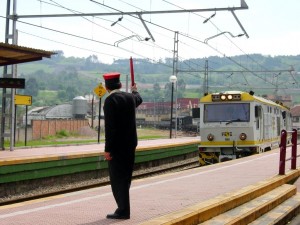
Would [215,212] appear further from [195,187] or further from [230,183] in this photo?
[230,183]

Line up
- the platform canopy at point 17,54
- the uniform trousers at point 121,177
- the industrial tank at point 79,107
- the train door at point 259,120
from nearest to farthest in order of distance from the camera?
1. the uniform trousers at point 121,177
2. the platform canopy at point 17,54
3. the train door at point 259,120
4. the industrial tank at point 79,107

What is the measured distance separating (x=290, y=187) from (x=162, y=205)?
4.66m

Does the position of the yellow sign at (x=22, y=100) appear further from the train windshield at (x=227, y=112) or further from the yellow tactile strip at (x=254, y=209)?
the yellow tactile strip at (x=254, y=209)

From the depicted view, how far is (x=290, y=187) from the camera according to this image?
456 inches

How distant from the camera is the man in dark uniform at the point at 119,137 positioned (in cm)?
648

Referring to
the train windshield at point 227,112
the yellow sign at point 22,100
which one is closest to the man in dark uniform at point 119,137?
the train windshield at point 227,112

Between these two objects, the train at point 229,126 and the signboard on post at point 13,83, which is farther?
the train at point 229,126

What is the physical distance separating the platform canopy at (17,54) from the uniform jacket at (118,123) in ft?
22.8

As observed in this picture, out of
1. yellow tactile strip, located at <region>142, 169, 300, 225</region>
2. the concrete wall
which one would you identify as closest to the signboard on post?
yellow tactile strip, located at <region>142, 169, 300, 225</region>

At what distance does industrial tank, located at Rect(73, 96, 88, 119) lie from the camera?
A: 283ft

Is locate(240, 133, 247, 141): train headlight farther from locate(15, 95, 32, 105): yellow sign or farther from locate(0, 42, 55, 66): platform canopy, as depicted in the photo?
locate(15, 95, 32, 105): yellow sign

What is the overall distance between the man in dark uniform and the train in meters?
15.1

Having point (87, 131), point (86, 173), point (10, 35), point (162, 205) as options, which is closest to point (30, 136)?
point (87, 131)

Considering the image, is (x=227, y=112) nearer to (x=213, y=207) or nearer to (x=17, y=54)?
(x=17, y=54)
